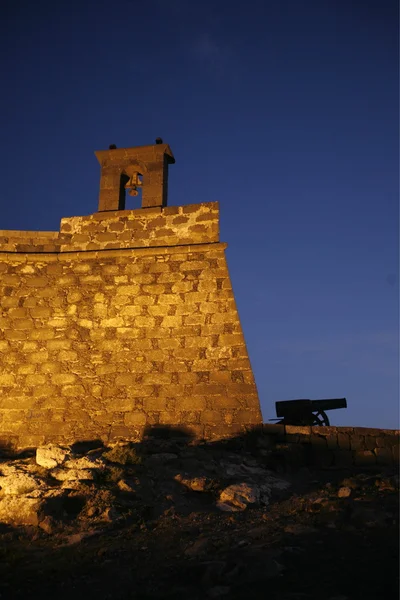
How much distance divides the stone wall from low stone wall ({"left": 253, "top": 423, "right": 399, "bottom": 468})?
416mm

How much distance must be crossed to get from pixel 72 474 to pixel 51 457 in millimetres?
573

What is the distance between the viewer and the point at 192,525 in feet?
17.5

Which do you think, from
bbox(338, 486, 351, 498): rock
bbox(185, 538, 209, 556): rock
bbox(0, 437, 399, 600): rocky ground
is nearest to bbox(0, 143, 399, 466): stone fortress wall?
bbox(0, 437, 399, 600): rocky ground

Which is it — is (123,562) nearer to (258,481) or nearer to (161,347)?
(258,481)

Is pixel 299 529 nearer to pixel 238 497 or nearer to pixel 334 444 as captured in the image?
pixel 238 497

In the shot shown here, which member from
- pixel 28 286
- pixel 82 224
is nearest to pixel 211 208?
pixel 82 224

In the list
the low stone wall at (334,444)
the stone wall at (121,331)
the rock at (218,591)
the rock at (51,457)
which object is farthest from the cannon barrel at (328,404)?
the rock at (218,591)

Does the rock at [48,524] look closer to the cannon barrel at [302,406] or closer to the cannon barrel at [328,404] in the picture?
the cannon barrel at [302,406]

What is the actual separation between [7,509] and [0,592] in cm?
187

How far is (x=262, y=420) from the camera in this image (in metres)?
8.41

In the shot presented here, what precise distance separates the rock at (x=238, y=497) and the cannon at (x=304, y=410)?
4291 millimetres

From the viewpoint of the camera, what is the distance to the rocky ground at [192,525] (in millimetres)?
3820

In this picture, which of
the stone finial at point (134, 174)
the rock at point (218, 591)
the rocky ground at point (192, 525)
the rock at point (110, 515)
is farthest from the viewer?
the stone finial at point (134, 174)

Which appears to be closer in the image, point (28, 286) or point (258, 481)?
point (258, 481)
